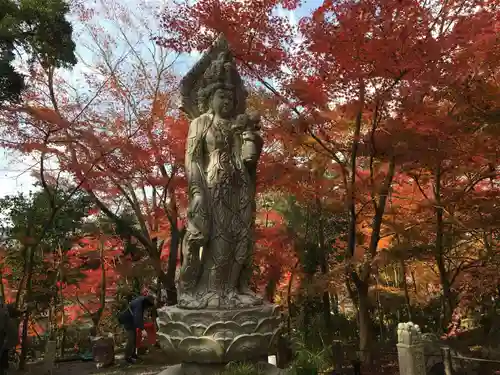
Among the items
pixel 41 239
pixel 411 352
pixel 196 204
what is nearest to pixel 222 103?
pixel 196 204

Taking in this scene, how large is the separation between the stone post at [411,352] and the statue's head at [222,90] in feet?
13.2

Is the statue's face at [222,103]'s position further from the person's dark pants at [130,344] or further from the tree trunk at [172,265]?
the person's dark pants at [130,344]

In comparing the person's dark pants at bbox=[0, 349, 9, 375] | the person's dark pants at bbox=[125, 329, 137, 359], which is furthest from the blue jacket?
the person's dark pants at bbox=[0, 349, 9, 375]

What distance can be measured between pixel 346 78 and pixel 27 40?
19.8 feet

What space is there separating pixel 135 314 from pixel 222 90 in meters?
6.70

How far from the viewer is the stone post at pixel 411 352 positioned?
5.98 meters

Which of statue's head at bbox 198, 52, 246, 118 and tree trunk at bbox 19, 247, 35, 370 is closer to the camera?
statue's head at bbox 198, 52, 246, 118

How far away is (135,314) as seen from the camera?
10.0m

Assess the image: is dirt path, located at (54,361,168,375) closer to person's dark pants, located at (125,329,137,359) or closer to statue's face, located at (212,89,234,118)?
person's dark pants, located at (125,329,137,359)

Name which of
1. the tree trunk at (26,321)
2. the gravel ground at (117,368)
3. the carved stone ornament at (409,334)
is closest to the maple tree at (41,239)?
the tree trunk at (26,321)

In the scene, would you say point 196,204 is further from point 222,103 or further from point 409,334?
point 409,334

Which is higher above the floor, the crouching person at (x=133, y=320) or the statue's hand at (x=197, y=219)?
the statue's hand at (x=197, y=219)

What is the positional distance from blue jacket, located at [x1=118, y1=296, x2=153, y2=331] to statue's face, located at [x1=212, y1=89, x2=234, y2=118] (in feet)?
20.9

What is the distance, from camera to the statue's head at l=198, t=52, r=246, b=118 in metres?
5.46
